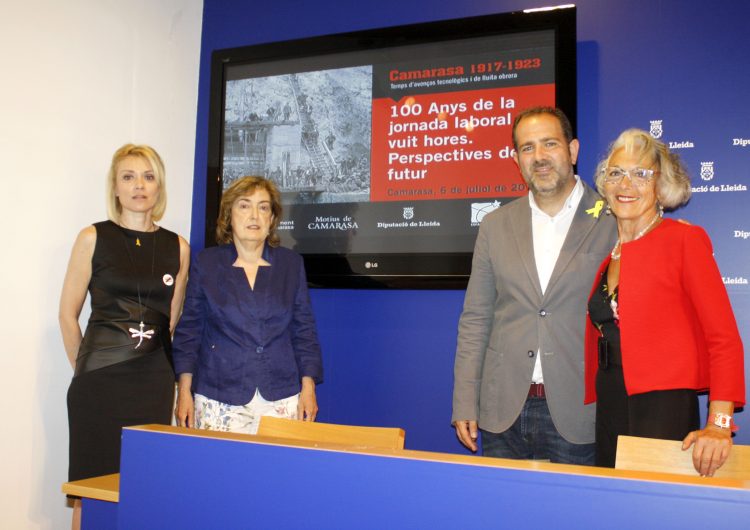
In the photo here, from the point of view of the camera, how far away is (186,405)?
2.85 meters

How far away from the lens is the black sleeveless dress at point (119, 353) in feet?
9.16

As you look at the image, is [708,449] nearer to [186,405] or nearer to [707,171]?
[707,171]

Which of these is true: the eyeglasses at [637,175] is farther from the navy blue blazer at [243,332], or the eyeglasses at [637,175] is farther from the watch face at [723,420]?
the navy blue blazer at [243,332]

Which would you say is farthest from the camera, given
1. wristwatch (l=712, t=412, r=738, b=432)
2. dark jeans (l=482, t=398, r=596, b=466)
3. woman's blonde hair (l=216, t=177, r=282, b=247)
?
woman's blonde hair (l=216, t=177, r=282, b=247)

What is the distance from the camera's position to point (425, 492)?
1.08 m

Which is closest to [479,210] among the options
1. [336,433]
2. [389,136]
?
[389,136]

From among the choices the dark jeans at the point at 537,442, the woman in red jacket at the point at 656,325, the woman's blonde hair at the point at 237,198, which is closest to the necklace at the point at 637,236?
the woman in red jacket at the point at 656,325

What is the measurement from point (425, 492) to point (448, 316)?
7.29 ft

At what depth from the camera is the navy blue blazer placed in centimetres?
275

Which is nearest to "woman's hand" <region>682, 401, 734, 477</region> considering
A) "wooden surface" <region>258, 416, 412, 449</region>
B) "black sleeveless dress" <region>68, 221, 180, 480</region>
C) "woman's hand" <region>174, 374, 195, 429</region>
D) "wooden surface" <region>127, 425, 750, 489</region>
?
"wooden surface" <region>127, 425, 750, 489</region>

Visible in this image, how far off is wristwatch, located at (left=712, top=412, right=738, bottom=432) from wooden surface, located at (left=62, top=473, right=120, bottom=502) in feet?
4.84

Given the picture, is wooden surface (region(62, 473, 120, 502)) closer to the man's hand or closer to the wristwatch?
the man's hand

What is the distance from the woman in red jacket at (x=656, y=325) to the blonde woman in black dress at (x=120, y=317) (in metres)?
1.83

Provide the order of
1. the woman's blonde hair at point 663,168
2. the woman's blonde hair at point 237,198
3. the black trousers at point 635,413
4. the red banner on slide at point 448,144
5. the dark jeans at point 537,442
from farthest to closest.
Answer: the red banner on slide at point 448,144, the woman's blonde hair at point 237,198, the dark jeans at point 537,442, the woman's blonde hair at point 663,168, the black trousers at point 635,413
